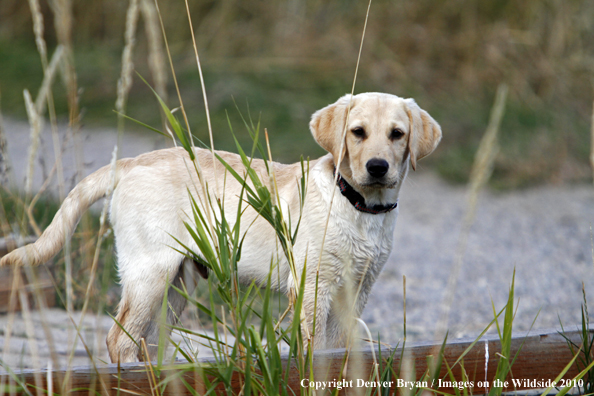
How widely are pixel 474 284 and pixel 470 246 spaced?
1.09 meters

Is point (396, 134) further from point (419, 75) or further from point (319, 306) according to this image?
point (419, 75)

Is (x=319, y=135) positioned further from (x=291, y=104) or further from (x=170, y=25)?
(x=170, y=25)

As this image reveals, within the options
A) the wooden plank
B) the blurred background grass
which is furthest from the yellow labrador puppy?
the blurred background grass

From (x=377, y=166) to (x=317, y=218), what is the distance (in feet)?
1.17

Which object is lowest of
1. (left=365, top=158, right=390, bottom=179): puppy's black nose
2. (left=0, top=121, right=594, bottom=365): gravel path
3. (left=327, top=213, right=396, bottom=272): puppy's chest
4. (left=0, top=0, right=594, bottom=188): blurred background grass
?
(left=0, top=121, right=594, bottom=365): gravel path

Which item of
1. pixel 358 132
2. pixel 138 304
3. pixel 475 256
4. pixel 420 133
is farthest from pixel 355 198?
pixel 475 256

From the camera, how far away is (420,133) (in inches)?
91.4

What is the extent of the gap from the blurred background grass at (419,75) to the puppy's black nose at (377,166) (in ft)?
16.5

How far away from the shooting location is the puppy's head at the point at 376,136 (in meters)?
2.17

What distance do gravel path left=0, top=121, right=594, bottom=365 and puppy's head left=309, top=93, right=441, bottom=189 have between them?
0.31m

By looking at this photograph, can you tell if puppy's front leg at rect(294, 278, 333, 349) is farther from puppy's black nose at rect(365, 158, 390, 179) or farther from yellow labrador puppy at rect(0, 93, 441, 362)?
puppy's black nose at rect(365, 158, 390, 179)

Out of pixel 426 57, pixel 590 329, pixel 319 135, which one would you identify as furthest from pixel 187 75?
pixel 590 329

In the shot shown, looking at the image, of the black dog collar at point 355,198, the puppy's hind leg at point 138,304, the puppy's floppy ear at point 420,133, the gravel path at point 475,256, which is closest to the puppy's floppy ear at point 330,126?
the black dog collar at point 355,198

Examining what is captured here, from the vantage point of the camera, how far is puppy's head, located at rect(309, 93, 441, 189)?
7.11ft
